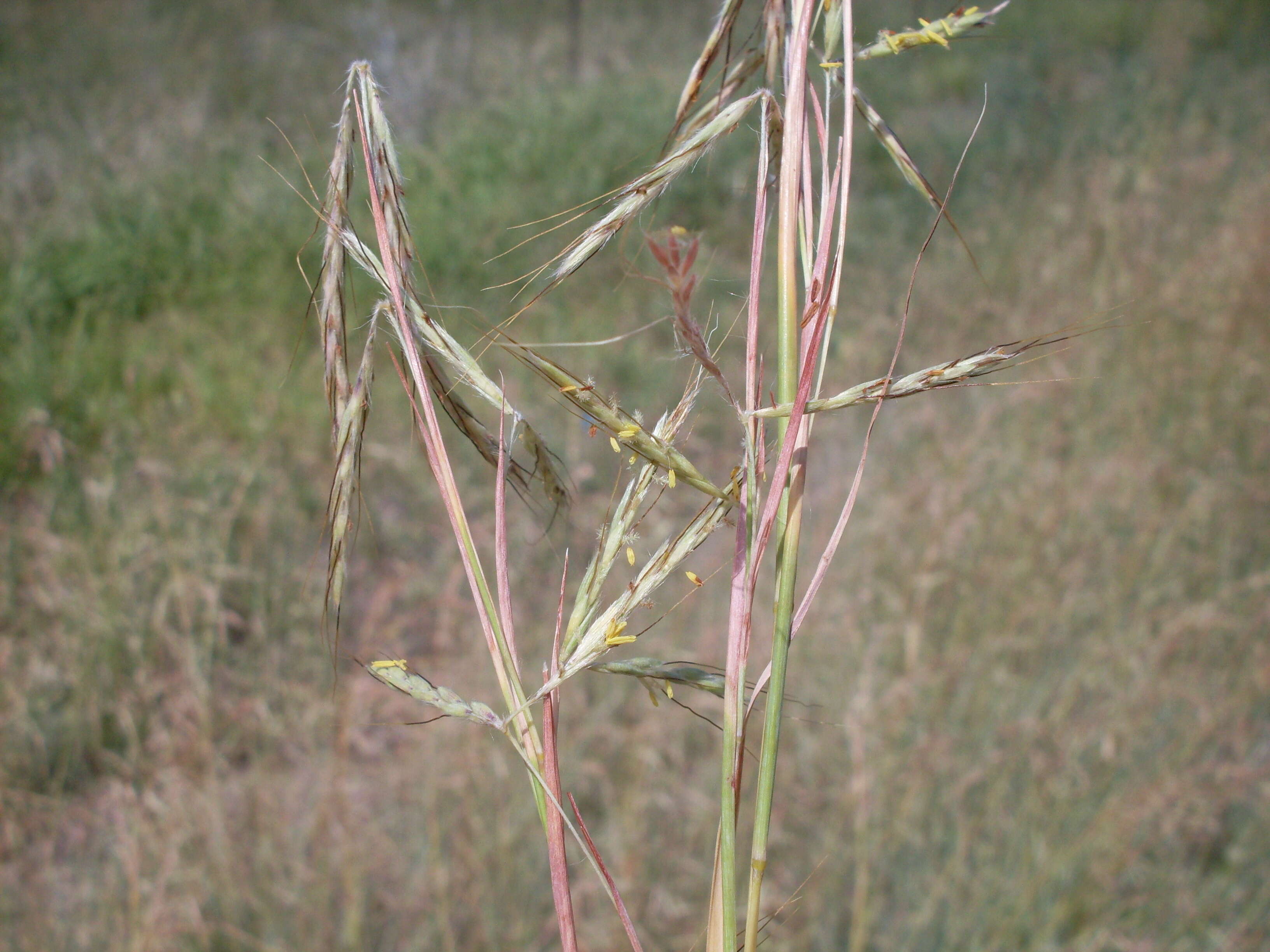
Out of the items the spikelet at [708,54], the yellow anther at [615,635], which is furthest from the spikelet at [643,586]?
the spikelet at [708,54]

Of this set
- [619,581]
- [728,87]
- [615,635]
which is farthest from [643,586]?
[619,581]

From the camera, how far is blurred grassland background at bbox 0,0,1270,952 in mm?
1621

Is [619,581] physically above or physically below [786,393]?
below

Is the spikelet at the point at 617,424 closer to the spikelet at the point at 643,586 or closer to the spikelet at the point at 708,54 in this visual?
the spikelet at the point at 643,586

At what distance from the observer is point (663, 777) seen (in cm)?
189

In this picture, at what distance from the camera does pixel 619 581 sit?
2623 millimetres

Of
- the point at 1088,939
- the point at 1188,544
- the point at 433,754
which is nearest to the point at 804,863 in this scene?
the point at 1088,939

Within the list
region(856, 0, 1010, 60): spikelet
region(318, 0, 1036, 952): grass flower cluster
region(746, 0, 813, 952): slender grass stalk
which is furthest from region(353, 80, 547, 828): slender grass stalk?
region(856, 0, 1010, 60): spikelet

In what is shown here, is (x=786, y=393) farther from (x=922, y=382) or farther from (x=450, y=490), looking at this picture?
(x=450, y=490)

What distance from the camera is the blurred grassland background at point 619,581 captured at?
1.62 metres

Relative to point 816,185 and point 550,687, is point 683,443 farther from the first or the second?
point 816,185

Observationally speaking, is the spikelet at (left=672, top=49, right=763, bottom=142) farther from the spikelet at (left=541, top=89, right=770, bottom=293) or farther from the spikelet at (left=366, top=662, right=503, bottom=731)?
the spikelet at (left=366, top=662, right=503, bottom=731)

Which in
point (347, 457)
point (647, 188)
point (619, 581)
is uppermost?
point (647, 188)

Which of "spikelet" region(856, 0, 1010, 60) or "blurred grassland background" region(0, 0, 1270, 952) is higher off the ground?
"spikelet" region(856, 0, 1010, 60)
